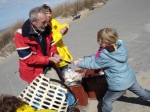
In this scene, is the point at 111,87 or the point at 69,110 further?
the point at 111,87

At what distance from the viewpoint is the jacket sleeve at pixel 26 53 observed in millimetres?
3297

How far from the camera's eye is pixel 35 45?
11.1ft

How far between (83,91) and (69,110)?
3.99 ft

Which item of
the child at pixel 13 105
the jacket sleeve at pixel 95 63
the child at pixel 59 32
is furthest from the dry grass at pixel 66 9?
the child at pixel 13 105

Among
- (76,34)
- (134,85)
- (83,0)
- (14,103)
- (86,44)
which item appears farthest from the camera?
(83,0)

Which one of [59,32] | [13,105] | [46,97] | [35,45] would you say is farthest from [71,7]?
[13,105]

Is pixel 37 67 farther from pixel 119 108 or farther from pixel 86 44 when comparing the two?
pixel 86 44

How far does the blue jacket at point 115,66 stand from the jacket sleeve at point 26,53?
55 cm

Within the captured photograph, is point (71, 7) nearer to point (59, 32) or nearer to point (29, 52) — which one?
point (59, 32)

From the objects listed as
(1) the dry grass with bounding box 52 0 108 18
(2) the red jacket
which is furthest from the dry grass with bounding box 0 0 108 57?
(2) the red jacket

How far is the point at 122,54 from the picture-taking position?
3.14m

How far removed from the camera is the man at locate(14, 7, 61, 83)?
10.6 feet

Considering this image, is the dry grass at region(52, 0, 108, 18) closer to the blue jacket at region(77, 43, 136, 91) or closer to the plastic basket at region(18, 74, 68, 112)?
the blue jacket at region(77, 43, 136, 91)

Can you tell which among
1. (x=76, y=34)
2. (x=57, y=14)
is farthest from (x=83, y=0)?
(x=76, y=34)
